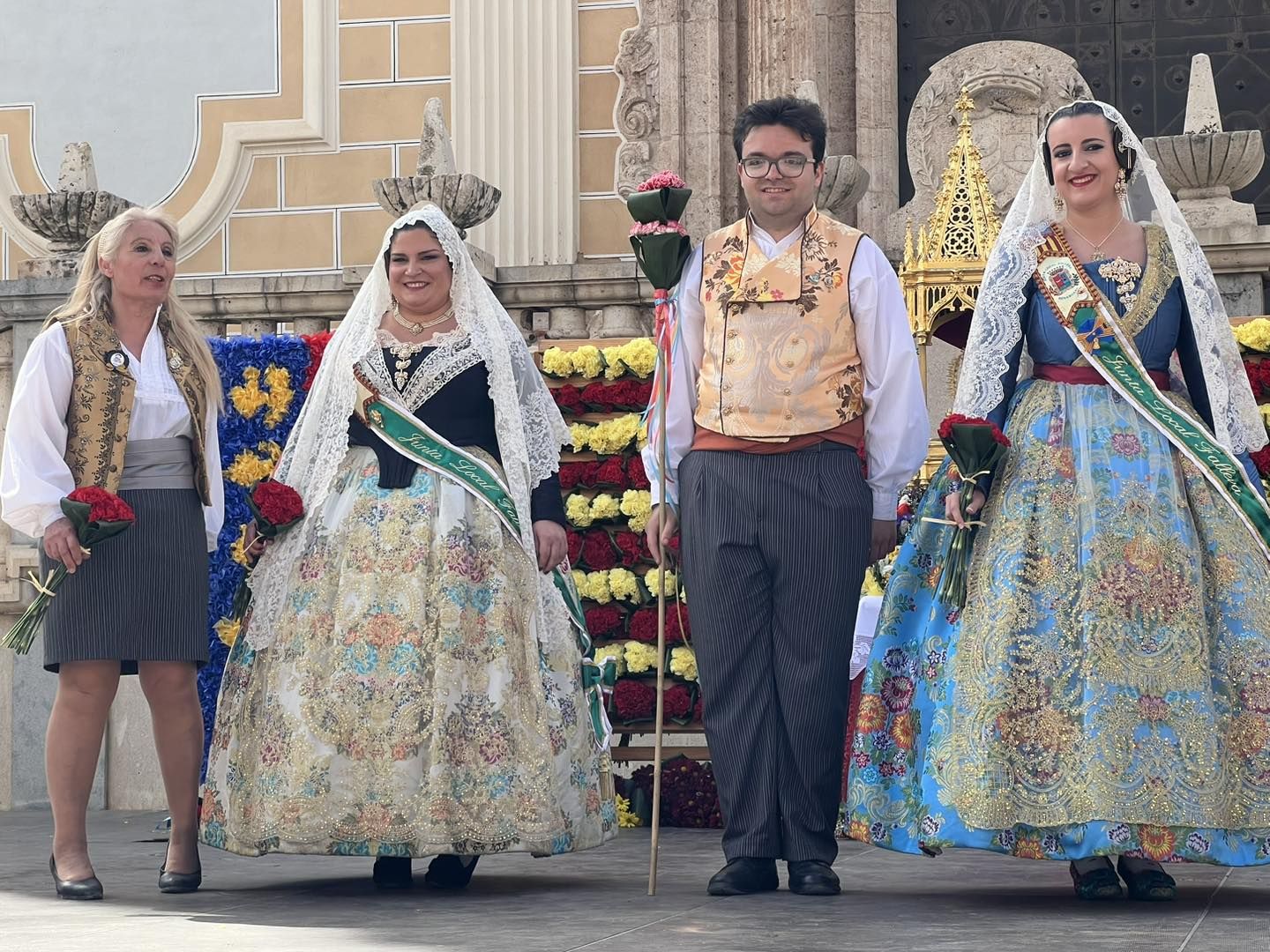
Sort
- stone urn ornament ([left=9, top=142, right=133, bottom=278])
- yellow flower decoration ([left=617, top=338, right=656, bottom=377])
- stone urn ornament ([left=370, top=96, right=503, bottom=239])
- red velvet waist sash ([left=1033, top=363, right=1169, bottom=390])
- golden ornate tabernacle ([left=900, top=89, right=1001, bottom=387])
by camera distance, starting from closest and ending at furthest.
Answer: red velvet waist sash ([left=1033, top=363, right=1169, bottom=390]) < yellow flower decoration ([left=617, top=338, right=656, bottom=377]) < golden ornate tabernacle ([left=900, top=89, right=1001, bottom=387]) < stone urn ornament ([left=370, top=96, right=503, bottom=239]) < stone urn ornament ([left=9, top=142, right=133, bottom=278])

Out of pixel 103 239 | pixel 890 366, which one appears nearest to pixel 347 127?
pixel 103 239

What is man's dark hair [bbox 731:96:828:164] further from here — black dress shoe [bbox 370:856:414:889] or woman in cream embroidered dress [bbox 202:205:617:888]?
black dress shoe [bbox 370:856:414:889]

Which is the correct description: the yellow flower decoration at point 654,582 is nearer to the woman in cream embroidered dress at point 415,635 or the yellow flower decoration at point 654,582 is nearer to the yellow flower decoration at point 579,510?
the yellow flower decoration at point 579,510

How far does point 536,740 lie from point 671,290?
3.67 feet

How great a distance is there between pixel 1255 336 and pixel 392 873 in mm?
3101

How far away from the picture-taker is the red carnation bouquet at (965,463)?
4684 millimetres

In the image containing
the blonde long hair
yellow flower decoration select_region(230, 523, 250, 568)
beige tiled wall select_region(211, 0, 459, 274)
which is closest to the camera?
the blonde long hair

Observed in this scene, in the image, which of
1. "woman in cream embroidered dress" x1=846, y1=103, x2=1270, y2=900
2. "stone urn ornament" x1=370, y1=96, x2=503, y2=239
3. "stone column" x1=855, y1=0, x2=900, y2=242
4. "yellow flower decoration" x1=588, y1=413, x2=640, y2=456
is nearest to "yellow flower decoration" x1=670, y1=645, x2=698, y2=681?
"yellow flower decoration" x1=588, y1=413, x2=640, y2=456

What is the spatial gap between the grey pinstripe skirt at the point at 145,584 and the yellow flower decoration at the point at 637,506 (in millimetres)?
2105

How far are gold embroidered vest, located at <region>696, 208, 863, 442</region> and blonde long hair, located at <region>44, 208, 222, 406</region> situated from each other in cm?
128

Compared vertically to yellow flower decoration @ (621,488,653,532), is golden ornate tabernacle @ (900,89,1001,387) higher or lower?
higher

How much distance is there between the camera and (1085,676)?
4.52 meters

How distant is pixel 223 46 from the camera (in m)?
12.2

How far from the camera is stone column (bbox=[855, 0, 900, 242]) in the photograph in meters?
11.3
